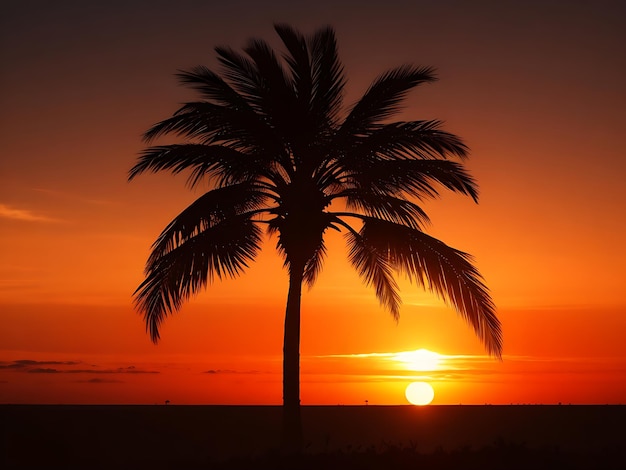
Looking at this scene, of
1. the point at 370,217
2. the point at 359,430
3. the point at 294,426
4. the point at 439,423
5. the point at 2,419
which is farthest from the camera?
the point at 439,423

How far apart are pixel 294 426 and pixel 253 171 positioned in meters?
5.72

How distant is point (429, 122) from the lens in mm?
20234

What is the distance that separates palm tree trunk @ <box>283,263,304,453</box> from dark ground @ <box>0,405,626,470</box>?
613 mm

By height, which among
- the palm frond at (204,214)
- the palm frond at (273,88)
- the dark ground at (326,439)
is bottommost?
the dark ground at (326,439)

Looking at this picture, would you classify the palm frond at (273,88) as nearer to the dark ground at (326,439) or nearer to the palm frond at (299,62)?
the palm frond at (299,62)

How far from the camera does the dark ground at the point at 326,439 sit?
15156 millimetres

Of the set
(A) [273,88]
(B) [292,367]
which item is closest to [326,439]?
(B) [292,367]

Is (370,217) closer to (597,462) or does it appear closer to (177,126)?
(177,126)

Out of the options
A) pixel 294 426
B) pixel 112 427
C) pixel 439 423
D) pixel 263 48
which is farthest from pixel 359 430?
pixel 263 48

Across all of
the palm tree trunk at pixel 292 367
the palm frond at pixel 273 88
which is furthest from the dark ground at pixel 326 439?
the palm frond at pixel 273 88

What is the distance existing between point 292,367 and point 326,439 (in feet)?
7.62

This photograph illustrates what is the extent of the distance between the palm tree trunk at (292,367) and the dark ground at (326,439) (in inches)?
24.1

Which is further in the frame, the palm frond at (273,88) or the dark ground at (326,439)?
the palm frond at (273,88)

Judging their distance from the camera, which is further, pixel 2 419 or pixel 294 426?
pixel 2 419
